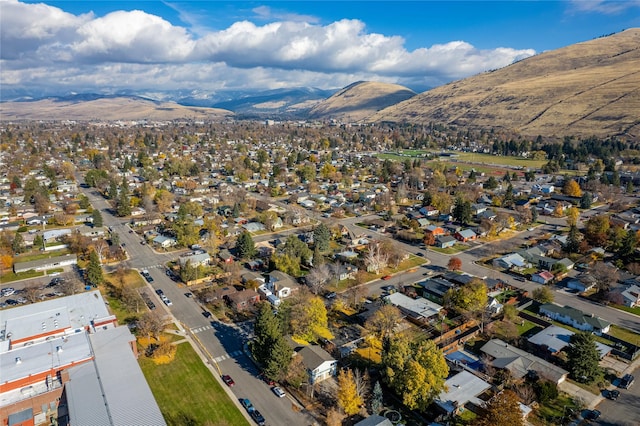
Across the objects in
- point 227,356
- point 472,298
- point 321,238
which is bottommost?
point 227,356

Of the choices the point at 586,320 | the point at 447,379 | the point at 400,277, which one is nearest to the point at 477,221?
the point at 400,277

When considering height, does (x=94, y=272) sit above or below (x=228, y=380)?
above

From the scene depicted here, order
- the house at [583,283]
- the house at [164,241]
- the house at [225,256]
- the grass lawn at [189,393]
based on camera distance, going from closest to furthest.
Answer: the grass lawn at [189,393] → the house at [583,283] → the house at [225,256] → the house at [164,241]

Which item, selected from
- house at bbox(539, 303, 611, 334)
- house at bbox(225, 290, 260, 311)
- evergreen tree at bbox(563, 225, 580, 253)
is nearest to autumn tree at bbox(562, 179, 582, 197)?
evergreen tree at bbox(563, 225, 580, 253)

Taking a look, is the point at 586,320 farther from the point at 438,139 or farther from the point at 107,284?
the point at 438,139

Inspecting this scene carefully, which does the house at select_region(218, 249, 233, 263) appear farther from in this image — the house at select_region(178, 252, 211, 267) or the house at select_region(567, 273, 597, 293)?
the house at select_region(567, 273, 597, 293)

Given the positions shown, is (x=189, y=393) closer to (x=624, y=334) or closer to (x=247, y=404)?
(x=247, y=404)

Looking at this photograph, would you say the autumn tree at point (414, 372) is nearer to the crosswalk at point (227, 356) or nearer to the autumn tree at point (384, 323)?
the autumn tree at point (384, 323)

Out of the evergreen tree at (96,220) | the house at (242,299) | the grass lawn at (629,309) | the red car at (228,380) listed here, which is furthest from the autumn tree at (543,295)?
the evergreen tree at (96,220)

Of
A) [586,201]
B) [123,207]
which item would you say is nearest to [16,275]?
[123,207]
